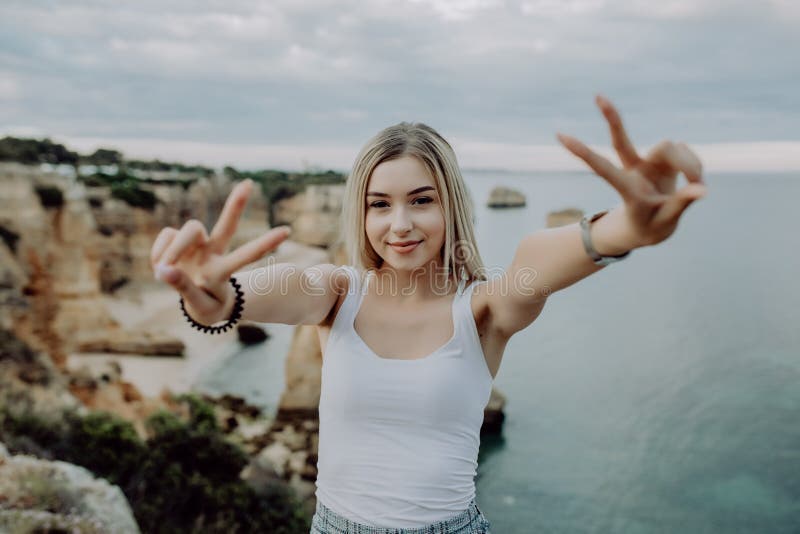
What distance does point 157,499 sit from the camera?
9.50 meters

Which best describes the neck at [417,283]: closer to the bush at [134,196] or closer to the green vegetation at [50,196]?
the green vegetation at [50,196]

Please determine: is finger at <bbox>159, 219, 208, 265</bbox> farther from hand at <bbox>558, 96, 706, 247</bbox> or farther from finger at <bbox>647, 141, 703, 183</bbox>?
finger at <bbox>647, 141, 703, 183</bbox>

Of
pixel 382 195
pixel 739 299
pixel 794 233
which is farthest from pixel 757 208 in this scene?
pixel 382 195

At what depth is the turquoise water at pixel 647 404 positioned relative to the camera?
67.4ft

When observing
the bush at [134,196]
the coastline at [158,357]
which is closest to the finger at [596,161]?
the coastline at [158,357]

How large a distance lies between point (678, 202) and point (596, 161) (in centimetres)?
17

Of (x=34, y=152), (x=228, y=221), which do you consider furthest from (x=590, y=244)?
(x=34, y=152)

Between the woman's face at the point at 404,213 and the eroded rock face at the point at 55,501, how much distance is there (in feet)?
14.1

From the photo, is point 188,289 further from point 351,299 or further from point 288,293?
point 351,299

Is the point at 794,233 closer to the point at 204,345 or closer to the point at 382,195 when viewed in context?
the point at 204,345

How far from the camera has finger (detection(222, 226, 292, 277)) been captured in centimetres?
136

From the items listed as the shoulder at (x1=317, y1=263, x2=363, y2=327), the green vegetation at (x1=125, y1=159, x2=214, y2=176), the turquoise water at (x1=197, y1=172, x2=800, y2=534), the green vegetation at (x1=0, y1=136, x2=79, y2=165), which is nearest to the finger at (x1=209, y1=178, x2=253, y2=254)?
the shoulder at (x1=317, y1=263, x2=363, y2=327)

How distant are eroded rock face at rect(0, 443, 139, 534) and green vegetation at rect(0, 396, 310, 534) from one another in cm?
335

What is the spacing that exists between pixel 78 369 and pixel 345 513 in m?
16.4
